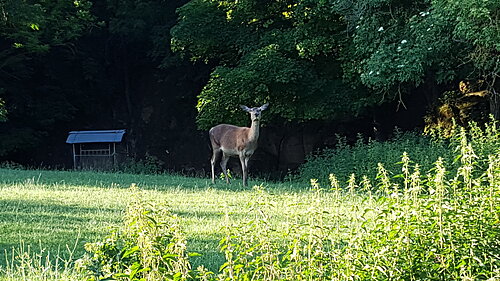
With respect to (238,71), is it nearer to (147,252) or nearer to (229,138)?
(229,138)

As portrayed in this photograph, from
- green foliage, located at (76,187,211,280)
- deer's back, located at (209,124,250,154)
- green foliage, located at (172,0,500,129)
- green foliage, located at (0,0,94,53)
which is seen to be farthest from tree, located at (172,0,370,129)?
green foliage, located at (76,187,211,280)

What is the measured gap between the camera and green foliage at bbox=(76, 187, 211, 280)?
3.87 meters

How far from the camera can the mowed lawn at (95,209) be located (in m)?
7.41

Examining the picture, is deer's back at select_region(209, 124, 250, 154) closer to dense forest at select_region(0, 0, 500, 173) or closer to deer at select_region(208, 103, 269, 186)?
deer at select_region(208, 103, 269, 186)

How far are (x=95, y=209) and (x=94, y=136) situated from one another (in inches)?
686

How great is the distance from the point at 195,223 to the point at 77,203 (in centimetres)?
258

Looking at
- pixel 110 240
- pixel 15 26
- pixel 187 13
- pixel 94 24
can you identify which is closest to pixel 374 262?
pixel 110 240

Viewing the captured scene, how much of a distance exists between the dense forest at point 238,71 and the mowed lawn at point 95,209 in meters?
5.16

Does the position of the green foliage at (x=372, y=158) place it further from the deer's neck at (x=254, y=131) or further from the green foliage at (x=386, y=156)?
the deer's neck at (x=254, y=131)

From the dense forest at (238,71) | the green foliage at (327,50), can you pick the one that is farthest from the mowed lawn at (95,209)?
the dense forest at (238,71)

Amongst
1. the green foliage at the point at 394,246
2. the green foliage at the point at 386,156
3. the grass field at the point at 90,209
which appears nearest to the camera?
the green foliage at the point at 394,246

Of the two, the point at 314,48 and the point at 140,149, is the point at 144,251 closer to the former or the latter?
the point at 314,48

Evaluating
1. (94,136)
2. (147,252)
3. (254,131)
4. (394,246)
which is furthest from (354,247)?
(94,136)

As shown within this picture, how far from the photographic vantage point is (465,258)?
4246 mm
